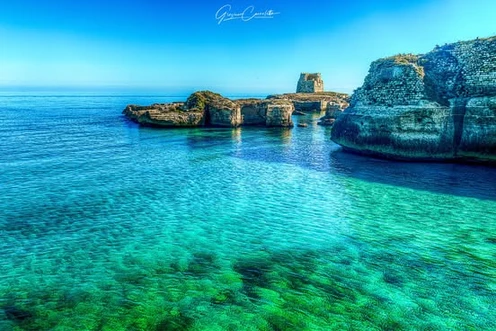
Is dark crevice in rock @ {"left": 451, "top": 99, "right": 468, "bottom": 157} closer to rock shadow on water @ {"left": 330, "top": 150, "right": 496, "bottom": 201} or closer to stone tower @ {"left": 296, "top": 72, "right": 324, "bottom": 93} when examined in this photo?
rock shadow on water @ {"left": 330, "top": 150, "right": 496, "bottom": 201}

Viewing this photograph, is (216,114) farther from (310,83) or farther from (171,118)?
(310,83)

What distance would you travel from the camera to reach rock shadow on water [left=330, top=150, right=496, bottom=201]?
870 inches

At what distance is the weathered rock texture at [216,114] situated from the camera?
60.8 m

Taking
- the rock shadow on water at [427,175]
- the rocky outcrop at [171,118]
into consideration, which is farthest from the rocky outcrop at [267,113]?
the rock shadow on water at [427,175]

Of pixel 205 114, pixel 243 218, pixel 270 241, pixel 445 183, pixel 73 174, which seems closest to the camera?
pixel 270 241

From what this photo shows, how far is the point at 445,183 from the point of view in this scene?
23.6 m

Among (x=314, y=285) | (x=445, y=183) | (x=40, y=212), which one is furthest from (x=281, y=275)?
(x=445, y=183)

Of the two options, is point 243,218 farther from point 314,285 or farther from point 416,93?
point 416,93

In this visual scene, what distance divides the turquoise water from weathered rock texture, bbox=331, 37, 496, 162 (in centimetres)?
224

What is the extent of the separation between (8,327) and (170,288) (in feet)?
13.5

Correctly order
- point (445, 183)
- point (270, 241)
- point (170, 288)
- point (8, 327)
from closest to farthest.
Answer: point (8, 327) → point (170, 288) → point (270, 241) → point (445, 183)

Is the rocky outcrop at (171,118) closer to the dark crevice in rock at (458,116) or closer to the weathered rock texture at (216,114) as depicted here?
the weathered rock texture at (216,114)

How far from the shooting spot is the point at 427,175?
1022 inches

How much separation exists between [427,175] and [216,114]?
43.5 m
